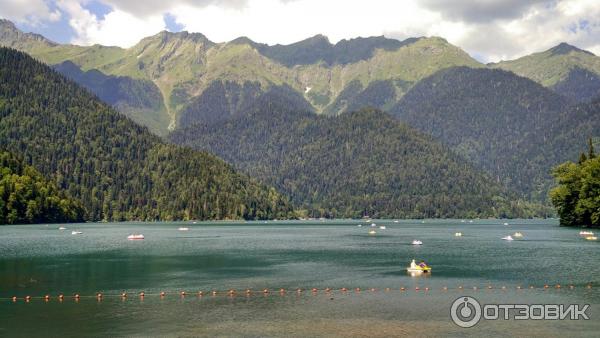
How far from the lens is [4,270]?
122m

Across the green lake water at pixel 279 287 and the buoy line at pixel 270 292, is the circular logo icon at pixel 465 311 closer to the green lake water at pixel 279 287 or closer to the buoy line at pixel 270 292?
the green lake water at pixel 279 287

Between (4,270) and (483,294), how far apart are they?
3439 inches

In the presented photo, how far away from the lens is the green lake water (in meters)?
71.1

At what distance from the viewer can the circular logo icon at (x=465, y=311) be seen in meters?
73.6

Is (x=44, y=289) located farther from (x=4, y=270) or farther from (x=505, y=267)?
(x=505, y=267)
